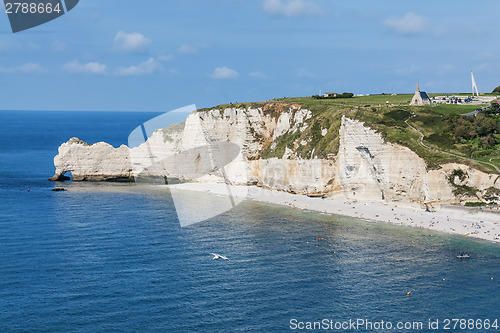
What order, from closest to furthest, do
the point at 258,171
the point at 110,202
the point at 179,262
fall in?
the point at 179,262, the point at 110,202, the point at 258,171

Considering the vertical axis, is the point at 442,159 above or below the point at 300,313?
above

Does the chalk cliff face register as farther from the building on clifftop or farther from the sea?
the building on clifftop

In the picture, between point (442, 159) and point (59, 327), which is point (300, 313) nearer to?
point (59, 327)

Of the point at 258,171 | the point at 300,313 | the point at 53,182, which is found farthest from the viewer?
the point at 53,182

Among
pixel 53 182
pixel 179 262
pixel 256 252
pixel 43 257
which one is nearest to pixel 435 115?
pixel 256 252

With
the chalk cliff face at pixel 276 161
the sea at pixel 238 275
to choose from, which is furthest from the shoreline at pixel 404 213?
the sea at pixel 238 275

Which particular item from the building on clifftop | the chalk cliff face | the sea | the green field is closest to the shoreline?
the chalk cliff face

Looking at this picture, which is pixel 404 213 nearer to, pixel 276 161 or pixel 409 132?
pixel 409 132
